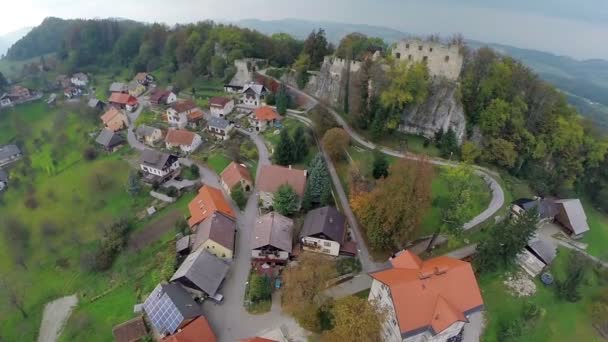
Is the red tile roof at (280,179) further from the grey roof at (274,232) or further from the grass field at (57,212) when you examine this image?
the grass field at (57,212)

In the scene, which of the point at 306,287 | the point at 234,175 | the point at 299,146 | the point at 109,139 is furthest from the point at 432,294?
the point at 109,139

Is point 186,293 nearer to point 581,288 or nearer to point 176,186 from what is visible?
point 176,186

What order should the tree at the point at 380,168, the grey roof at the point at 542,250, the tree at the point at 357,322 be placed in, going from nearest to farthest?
1. the tree at the point at 357,322
2. the grey roof at the point at 542,250
3. the tree at the point at 380,168

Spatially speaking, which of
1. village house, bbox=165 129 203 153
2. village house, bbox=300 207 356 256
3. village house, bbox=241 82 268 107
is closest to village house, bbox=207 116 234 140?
village house, bbox=165 129 203 153

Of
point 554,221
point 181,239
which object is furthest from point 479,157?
point 181,239

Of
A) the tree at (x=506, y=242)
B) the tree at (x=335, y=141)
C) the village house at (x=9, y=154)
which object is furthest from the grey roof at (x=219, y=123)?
the village house at (x=9, y=154)

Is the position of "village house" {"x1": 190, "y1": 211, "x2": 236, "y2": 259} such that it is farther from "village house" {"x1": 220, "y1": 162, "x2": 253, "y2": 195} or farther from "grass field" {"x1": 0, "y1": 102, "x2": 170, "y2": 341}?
"grass field" {"x1": 0, "y1": 102, "x2": 170, "y2": 341}
